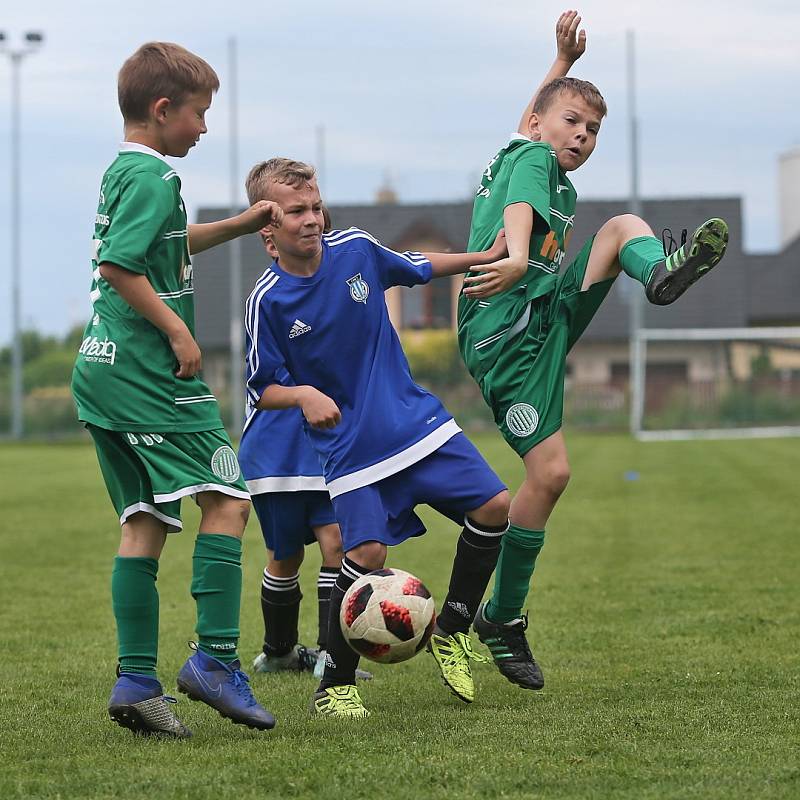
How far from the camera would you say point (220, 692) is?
4.36 metres

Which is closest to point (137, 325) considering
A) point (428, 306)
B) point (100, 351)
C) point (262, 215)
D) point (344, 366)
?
point (100, 351)

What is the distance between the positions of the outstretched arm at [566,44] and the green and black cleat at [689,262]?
3.72ft

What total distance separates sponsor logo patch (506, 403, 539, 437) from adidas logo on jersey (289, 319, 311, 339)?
976 millimetres

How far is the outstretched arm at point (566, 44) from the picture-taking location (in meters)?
5.90

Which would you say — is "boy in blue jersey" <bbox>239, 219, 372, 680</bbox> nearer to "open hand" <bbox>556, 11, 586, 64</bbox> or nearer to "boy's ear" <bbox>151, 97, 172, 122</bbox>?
"boy's ear" <bbox>151, 97, 172, 122</bbox>

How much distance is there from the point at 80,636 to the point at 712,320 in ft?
145

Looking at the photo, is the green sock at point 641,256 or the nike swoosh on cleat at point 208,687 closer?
the nike swoosh on cleat at point 208,687

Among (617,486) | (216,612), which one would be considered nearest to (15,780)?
(216,612)

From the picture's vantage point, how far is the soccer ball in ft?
15.4

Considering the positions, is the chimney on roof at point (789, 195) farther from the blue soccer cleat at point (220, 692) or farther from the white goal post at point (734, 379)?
the blue soccer cleat at point (220, 692)

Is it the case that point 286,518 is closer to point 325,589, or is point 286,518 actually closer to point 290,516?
point 290,516

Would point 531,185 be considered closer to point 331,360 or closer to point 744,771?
point 331,360

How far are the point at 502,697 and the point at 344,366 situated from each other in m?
1.34

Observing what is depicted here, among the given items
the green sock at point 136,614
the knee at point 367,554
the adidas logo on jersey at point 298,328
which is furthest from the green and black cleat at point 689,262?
the green sock at point 136,614
